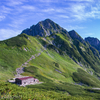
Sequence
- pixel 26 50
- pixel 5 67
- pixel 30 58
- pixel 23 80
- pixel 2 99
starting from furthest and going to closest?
pixel 26 50, pixel 30 58, pixel 5 67, pixel 23 80, pixel 2 99

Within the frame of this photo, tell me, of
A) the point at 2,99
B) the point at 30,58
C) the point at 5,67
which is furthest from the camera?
the point at 30,58

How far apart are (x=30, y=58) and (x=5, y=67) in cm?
5076

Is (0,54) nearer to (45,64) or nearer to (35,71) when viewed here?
(35,71)

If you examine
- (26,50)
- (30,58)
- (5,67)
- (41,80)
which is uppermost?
(26,50)

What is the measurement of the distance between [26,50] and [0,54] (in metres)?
49.5

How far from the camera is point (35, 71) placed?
402ft

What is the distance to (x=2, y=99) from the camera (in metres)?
21.3

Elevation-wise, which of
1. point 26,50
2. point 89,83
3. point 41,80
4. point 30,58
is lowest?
point 89,83

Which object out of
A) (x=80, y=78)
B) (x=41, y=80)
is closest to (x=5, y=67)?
(x=41, y=80)

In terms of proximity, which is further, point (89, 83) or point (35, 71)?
point (89, 83)

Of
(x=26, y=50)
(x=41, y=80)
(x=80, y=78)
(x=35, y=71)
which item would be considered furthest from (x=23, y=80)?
(x=80, y=78)

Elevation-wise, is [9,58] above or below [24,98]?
above

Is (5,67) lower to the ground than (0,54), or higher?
lower

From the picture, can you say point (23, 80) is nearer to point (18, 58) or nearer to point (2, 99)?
point (18, 58)
